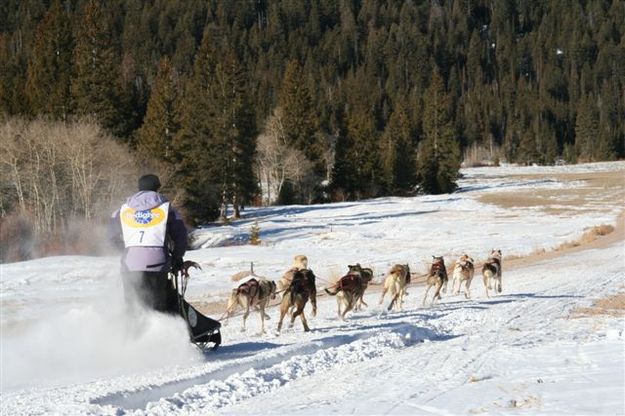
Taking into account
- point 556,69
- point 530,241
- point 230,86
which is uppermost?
point 556,69

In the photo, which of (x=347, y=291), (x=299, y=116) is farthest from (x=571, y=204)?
(x=347, y=291)

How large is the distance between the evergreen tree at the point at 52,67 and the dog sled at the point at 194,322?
41.9m

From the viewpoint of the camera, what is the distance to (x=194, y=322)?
315 inches

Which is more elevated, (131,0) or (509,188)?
(131,0)

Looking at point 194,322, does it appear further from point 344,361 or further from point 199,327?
point 344,361

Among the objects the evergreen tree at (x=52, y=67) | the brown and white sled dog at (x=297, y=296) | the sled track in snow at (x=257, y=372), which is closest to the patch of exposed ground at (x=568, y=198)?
the evergreen tree at (x=52, y=67)

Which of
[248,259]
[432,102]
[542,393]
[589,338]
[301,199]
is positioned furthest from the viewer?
[432,102]

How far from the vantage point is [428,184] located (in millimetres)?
75188

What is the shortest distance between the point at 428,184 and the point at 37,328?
2673 inches

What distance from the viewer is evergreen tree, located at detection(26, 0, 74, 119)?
159 feet

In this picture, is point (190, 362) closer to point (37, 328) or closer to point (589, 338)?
point (37, 328)

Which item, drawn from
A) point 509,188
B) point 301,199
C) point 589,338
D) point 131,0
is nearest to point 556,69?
point 131,0

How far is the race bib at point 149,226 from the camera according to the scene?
7422mm

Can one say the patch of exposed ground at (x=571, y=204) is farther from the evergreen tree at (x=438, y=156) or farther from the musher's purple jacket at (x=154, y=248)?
the evergreen tree at (x=438, y=156)
